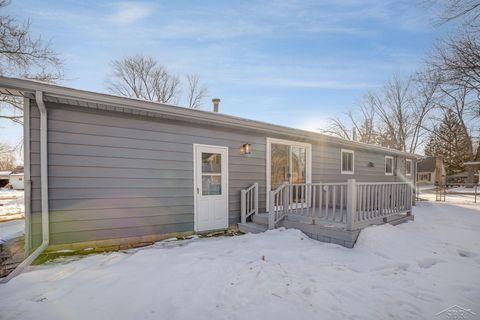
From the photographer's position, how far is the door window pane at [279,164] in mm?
6070

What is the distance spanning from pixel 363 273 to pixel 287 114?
33.7ft

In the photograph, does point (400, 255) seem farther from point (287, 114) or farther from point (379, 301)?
point (287, 114)

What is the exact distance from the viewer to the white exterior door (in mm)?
4855

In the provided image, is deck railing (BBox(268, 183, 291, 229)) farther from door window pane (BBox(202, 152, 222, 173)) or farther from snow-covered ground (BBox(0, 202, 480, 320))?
door window pane (BBox(202, 152, 222, 173))

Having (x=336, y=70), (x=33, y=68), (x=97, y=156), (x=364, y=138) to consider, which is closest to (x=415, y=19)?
(x=336, y=70)

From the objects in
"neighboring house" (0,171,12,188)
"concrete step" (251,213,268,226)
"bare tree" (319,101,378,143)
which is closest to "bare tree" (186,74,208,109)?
"bare tree" (319,101,378,143)

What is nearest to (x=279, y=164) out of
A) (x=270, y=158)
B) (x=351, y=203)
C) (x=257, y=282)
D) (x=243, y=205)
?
(x=270, y=158)

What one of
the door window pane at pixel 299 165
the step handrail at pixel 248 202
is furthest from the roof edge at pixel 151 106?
the step handrail at pixel 248 202

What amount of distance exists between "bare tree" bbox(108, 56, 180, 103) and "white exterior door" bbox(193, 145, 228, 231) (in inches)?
563

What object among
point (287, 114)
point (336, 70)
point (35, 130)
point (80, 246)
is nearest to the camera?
point (35, 130)

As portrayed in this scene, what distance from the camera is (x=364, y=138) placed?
23.6m

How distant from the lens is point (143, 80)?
58.1 feet

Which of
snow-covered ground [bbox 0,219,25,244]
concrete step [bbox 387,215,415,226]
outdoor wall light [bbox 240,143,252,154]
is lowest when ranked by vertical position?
snow-covered ground [bbox 0,219,25,244]

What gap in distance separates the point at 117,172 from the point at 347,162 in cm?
743
